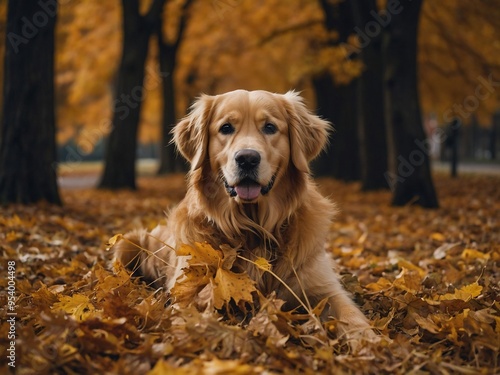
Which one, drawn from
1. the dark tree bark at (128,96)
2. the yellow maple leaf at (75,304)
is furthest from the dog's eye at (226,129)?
the dark tree bark at (128,96)

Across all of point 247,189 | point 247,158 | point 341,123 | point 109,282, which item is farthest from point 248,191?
point 341,123

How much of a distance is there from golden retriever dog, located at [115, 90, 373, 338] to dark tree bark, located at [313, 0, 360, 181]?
11.6m

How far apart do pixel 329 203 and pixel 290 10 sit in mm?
15848

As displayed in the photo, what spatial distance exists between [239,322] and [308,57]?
13.3 m

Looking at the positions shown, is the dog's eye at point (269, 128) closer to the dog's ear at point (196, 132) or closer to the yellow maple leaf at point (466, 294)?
the dog's ear at point (196, 132)

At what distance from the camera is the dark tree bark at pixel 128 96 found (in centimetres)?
1280

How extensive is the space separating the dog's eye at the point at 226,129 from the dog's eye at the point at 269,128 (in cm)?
22

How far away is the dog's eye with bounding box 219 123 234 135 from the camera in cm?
379

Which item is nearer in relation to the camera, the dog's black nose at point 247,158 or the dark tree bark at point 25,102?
the dog's black nose at point 247,158

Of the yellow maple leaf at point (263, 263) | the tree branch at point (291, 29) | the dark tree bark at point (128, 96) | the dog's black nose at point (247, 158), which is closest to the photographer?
the yellow maple leaf at point (263, 263)

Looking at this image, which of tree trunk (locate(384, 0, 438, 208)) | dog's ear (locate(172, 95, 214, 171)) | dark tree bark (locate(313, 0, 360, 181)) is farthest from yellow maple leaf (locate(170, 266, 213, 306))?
dark tree bark (locate(313, 0, 360, 181))

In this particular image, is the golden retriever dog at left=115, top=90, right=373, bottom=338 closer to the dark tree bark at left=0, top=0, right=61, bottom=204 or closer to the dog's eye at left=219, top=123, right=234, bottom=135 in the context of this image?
the dog's eye at left=219, top=123, right=234, bottom=135

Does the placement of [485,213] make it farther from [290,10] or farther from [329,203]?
[290,10]

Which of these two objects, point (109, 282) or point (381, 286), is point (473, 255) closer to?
point (381, 286)
